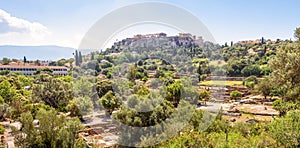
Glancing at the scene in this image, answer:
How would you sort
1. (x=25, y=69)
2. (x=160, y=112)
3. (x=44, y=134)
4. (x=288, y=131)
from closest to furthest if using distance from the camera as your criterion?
(x=288, y=131) < (x=44, y=134) < (x=160, y=112) < (x=25, y=69)

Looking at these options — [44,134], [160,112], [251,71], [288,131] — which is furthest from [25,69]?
[288,131]

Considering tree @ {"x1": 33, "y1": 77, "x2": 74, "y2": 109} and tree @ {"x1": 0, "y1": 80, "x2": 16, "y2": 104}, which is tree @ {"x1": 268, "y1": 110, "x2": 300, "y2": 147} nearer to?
tree @ {"x1": 33, "y1": 77, "x2": 74, "y2": 109}

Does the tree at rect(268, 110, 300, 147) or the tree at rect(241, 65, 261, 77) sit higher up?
the tree at rect(241, 65, 261, 77)

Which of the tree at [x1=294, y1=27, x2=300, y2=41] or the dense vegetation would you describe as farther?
the tree at [x1=294, y1=27, x2=300, y2=41]

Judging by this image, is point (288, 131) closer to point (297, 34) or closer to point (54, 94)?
point (297, 34)

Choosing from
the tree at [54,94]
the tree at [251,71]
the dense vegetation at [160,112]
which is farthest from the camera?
the tree at [251,71]

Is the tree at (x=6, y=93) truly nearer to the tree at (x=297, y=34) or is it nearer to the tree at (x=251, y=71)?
the tree at (x=297, y=34)

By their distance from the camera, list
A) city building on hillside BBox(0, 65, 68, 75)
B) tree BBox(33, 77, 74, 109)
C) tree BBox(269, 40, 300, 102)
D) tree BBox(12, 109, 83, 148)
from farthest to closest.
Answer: city building on hillside BBox(0, 65, 68, 75), tree BBox(33, 77, 74, 109), tree BBox(12, 109, 83, 148), tree BBox(269, 40, 300, 102)

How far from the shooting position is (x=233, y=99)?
2366cm

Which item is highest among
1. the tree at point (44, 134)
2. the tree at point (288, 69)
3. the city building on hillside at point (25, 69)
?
the city building on hillside at point (25, 69)

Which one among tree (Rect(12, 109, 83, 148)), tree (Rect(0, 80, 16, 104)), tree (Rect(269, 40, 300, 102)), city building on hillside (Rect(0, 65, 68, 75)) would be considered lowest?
tree (Rect(12, 109, 83, 148))

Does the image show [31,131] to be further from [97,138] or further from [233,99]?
[233,99]

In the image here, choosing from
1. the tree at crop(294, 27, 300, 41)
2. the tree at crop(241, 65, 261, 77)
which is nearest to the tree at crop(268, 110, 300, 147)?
the tree at crop(294, 27, 300, 41)

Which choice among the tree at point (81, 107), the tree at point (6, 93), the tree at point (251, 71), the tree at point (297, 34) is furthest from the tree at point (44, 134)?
the tree at point (251, 71)
